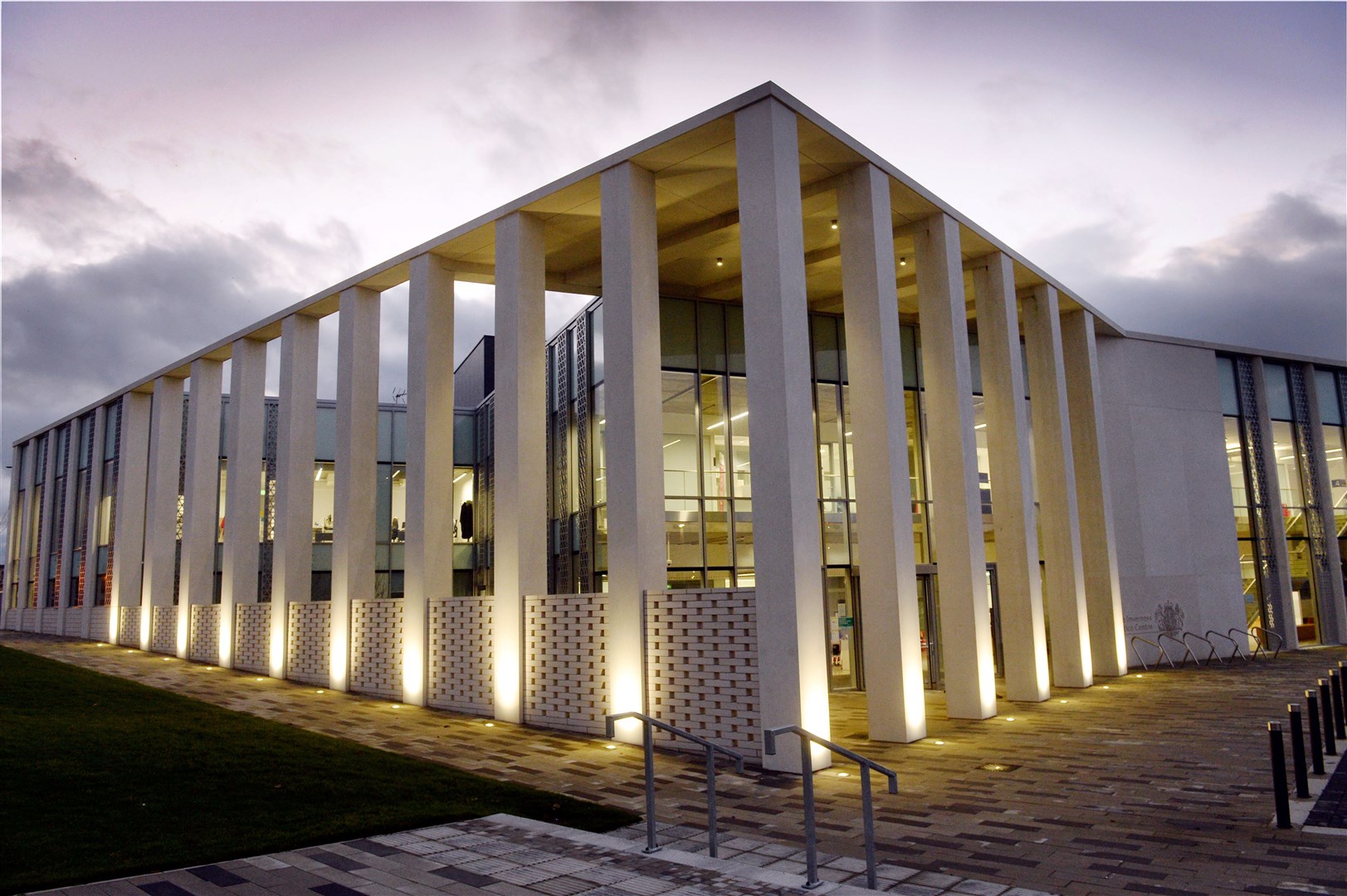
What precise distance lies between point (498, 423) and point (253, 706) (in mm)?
5738

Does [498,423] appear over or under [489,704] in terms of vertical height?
over

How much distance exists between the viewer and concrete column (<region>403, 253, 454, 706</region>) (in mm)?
14766

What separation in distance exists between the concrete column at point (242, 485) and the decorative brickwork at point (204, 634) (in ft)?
1.36

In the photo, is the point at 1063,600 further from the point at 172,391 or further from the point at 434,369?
the point at 172,391

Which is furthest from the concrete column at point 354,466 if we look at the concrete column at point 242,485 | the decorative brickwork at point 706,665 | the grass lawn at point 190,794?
the decorative brickwork at point 706,665

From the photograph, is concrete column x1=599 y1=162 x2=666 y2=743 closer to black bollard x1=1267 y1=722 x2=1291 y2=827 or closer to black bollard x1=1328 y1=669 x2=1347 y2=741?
black bollard x1=1267 y1=722 x2=1291 y2=827

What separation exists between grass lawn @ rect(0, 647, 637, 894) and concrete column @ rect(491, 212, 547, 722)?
280 centimetres

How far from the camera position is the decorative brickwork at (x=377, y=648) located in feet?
50.1

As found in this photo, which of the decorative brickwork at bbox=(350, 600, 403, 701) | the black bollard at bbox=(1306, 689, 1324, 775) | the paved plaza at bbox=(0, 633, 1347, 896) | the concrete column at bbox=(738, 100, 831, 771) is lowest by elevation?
the paved plaza at bbox=(0, 633, 1347, 896)

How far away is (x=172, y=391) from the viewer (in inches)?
902

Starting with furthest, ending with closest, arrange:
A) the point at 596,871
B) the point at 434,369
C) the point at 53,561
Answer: the point at 53,561 → the point at 434,369 → the point at 596,871

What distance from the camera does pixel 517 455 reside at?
43.8 ft

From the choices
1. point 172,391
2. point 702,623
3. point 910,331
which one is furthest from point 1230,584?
point 172,391

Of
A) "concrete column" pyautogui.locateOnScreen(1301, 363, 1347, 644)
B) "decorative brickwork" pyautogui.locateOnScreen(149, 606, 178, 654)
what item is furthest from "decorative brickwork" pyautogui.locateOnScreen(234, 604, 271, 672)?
"concrete column" pyautogui.locateOnScreen(1301, 363, 1347, 644)
